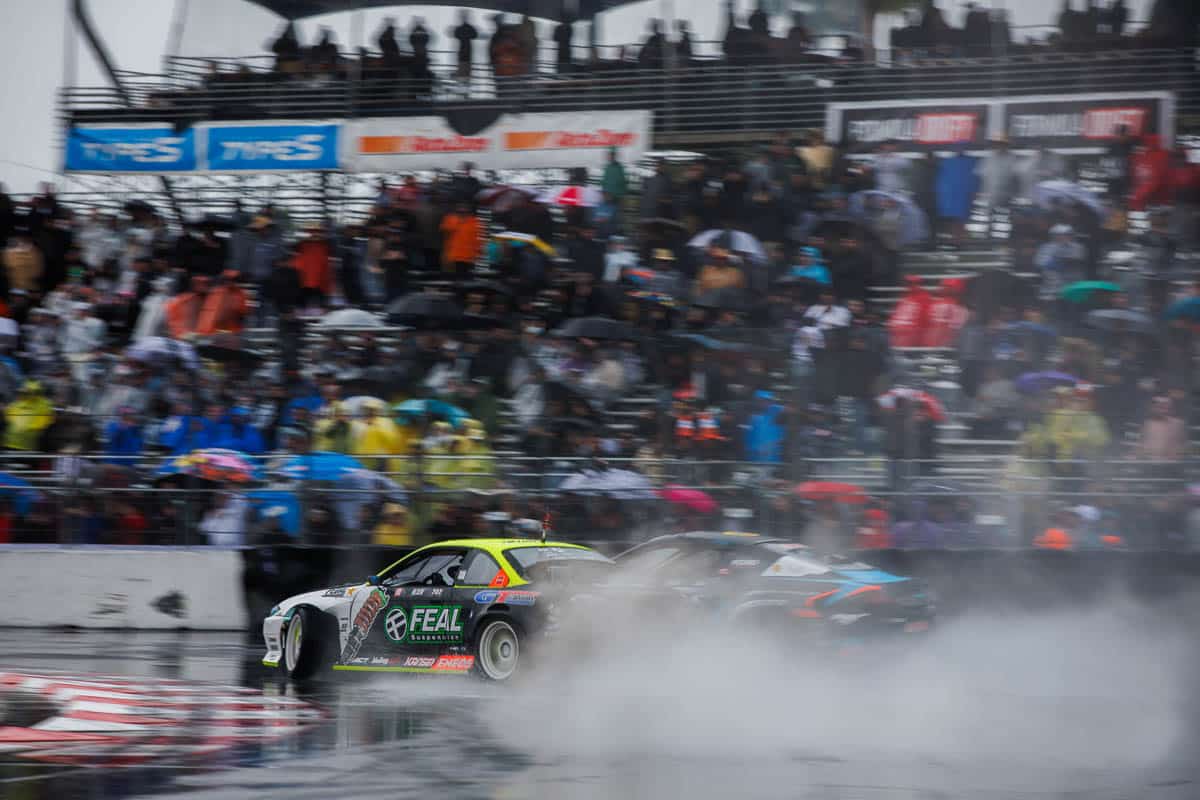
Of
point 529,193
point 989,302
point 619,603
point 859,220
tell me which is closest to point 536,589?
point 619,603

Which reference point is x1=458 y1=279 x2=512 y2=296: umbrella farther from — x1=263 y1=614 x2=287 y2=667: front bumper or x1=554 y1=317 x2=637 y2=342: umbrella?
x1=263 y1=614 x2=287 y2=667: front bumper

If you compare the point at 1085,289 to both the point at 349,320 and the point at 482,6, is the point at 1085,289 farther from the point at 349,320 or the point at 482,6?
Answer: the point at 482,6

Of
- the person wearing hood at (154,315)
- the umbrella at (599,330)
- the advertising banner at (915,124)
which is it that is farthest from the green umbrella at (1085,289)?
the person wearing hood at (154,315)

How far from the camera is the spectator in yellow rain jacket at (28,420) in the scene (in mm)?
15398

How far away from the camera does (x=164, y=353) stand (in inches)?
631

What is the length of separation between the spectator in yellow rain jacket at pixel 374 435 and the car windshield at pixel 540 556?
150 inches

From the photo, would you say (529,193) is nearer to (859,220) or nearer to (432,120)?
(432,120)

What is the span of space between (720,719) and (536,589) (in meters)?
2.26

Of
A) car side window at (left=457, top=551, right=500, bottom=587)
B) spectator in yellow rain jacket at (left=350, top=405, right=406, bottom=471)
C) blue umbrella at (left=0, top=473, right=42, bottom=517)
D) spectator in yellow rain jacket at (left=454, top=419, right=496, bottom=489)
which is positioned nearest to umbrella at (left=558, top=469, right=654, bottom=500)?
spectator in yellow rain jacket at (left=454, top=419, right=496, bottom=489)

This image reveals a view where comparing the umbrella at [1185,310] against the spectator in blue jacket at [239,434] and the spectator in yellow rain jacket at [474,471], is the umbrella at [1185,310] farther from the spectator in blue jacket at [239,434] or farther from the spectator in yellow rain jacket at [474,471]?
the spectator in blue jacket at [239,434]

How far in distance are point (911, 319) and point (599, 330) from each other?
320 cm

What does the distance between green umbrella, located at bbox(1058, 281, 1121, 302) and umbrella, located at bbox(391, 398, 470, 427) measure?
20.0 ft

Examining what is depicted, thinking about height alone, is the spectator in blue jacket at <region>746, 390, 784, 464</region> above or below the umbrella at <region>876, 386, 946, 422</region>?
below

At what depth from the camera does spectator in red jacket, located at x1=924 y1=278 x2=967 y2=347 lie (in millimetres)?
14914
